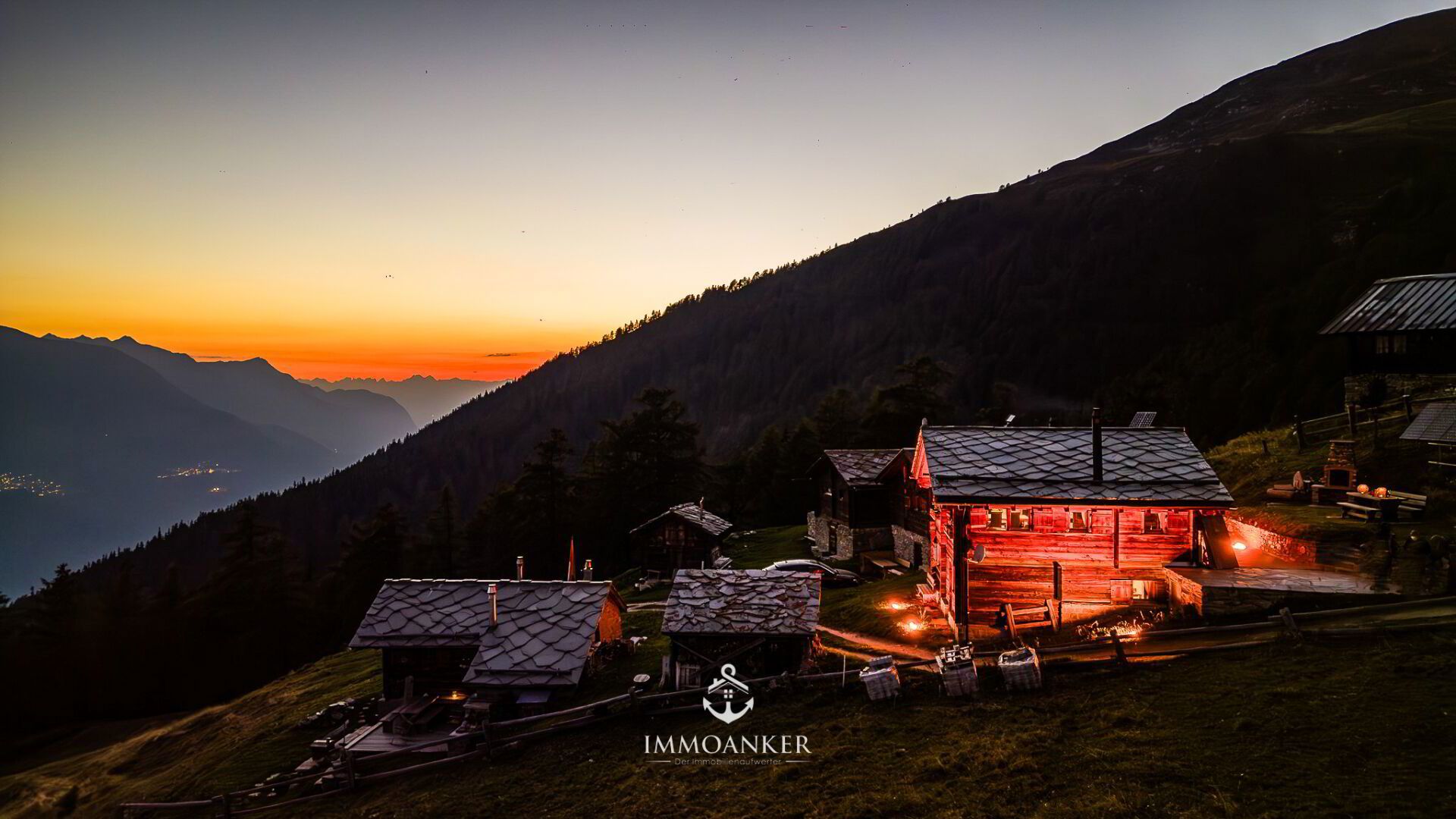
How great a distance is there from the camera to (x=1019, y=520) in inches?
1093

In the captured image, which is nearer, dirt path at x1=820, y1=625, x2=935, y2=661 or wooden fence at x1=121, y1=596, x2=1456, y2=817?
wooden fence at x1=121, y1=596, x2=1456, y2=817

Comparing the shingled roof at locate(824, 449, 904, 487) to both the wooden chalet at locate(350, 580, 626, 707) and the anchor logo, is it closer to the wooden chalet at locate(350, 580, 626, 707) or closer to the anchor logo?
the wooden chalet at locate(350, 580, 626, 707)

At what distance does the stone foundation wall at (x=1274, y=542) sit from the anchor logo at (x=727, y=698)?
18642 millimetres

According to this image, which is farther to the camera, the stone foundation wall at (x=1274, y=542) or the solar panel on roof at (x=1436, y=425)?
the solar panel on roof at (x=1436, y=425)

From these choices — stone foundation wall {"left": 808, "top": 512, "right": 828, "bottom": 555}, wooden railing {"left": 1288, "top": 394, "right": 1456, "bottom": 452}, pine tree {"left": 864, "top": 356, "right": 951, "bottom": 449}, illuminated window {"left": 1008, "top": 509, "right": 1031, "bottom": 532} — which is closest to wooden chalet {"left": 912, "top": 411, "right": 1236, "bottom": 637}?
illuminated window {"left": 1008, "top": 509, "right": 1031, "bottom": 532}

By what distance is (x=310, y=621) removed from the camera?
63000 millimetres

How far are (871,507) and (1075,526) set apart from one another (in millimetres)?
23794

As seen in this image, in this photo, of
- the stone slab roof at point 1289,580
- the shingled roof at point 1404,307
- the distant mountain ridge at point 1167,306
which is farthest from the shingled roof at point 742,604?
the distant mountain ridge at point 1167,306

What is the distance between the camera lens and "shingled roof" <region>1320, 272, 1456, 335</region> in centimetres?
4325

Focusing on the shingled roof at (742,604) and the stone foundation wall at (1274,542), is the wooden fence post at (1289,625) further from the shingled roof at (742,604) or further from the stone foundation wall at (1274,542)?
the shingled roof at (742,604)

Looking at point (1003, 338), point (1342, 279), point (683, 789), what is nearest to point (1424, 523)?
point (683, 789)

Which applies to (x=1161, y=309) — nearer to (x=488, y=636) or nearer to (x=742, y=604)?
(x=742, y=604)

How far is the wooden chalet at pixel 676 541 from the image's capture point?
52.8 meters

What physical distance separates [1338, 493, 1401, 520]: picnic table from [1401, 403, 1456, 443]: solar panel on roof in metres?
4.04
